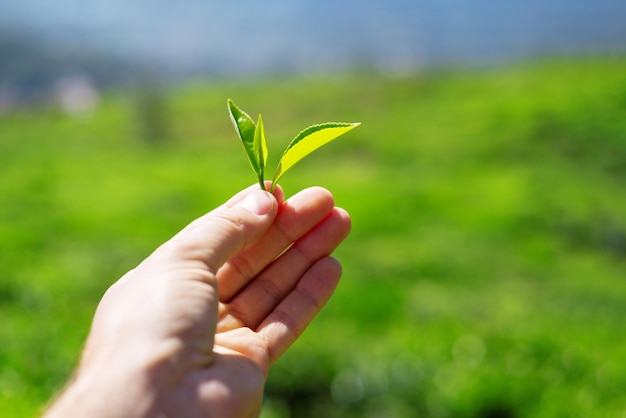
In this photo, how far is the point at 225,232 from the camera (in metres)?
2.20

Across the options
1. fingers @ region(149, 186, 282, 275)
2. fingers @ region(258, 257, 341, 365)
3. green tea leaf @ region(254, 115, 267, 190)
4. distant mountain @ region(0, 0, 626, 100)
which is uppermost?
green tea leaf @ region(254, 115, 267, 190)

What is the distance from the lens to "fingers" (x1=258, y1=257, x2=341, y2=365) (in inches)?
94.3

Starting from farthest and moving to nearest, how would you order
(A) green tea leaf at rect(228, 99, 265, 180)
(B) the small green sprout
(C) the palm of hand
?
(A) green tea leaf at rect(228, 99, 265, 180)
(B) the small green sprout
(C) the palm of hand

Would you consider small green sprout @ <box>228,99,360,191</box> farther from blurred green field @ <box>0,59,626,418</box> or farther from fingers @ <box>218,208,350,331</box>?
blurred green field @ <box>0,59,626,418</box>

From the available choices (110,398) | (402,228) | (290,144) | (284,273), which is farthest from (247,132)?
(402,228)

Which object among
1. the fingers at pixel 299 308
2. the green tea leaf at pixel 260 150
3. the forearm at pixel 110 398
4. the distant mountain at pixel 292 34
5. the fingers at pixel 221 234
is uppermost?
the green tea leaf at pixel 260 150

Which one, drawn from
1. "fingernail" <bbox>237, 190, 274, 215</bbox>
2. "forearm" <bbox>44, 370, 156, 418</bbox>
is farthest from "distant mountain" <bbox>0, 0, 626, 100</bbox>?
"forearm" <bbox>44, 370, 156, 418</bbox>

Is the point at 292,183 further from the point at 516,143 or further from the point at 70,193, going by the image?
the point at 516,143

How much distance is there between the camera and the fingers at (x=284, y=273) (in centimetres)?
252

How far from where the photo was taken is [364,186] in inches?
469

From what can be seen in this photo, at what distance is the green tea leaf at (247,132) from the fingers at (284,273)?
386 millimetres

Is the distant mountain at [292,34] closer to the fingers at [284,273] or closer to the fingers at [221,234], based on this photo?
the fingers at [284,273]

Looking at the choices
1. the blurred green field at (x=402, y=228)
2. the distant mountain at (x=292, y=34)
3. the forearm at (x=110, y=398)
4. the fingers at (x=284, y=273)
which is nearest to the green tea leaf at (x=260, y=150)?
the fingers at (x=284, y=273)

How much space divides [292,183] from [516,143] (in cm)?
530
